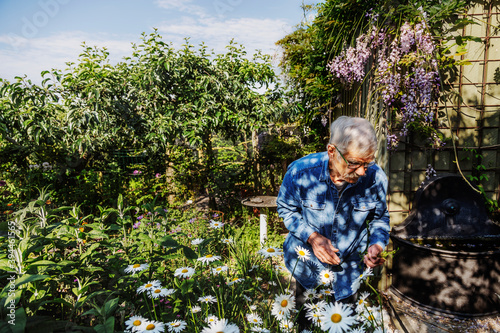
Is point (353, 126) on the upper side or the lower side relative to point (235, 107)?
lower

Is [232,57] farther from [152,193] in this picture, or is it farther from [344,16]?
[152,193]

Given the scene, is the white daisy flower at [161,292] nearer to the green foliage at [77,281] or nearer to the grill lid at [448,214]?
the green foliage at [77,281]

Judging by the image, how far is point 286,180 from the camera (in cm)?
180

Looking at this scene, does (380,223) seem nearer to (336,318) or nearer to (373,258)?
(373,258)

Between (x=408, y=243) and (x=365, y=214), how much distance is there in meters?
1.19

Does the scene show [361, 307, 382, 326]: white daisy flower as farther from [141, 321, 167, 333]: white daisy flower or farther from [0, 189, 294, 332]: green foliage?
[141, 321, 167, 333]: white daisy flower

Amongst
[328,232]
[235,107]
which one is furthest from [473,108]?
[235,107]

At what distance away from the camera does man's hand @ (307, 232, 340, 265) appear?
137 centimetres

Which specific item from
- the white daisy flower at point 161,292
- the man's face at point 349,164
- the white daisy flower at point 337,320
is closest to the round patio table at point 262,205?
the man's face at point 349,164

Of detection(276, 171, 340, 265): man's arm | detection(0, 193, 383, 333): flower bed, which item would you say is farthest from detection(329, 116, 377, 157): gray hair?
detection(0, 193, 383, 333): flower bed

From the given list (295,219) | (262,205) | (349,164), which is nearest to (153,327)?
(295,219)

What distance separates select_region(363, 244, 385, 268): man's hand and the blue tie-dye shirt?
0.24 metres

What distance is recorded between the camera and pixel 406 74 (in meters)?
2.67

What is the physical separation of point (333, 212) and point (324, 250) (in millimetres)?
400
